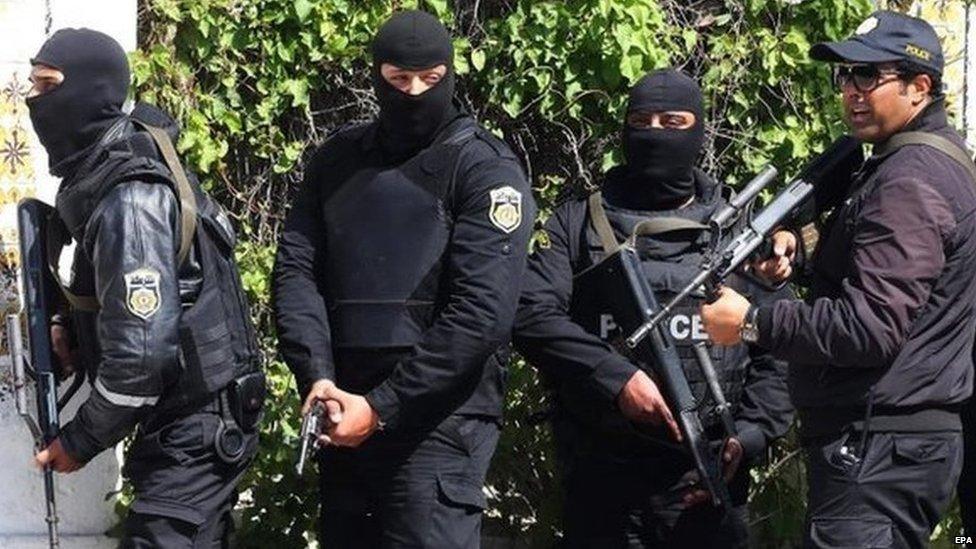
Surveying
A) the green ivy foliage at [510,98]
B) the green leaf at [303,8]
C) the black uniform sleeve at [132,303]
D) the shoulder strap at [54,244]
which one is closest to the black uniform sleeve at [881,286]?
the black uniform sleeve at [132,303]

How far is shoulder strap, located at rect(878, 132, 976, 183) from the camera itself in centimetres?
445

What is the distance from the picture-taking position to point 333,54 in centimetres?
625

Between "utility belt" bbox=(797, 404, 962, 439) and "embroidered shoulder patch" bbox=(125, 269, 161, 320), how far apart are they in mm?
1731

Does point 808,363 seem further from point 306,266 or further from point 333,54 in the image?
point 333,54

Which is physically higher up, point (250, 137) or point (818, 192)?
point (818, 192)

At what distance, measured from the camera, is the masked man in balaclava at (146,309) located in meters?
4.52

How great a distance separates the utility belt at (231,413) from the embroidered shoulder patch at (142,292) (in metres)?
0.36

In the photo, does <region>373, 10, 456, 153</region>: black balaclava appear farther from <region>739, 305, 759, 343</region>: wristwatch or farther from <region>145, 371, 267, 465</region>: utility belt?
<region>739, 305, 759, 343</region>: wristwatch

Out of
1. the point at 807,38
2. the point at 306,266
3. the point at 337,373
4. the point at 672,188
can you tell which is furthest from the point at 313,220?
the point at 807,38

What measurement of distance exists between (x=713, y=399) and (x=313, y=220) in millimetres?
1294

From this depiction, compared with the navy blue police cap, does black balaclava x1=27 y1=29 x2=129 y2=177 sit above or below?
below

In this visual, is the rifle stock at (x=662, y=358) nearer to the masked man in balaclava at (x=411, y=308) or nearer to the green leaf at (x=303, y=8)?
the masked man in balaclava at (x=411, y=308)

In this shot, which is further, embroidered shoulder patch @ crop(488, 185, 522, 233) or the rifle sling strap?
embroidered shoulder patch @ crop(488, 185, 522, 233)

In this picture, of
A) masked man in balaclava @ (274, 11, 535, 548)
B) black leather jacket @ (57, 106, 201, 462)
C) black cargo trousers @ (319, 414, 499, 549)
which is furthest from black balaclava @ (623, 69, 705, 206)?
black leather jacket @ (57, 106, 201, 462)
